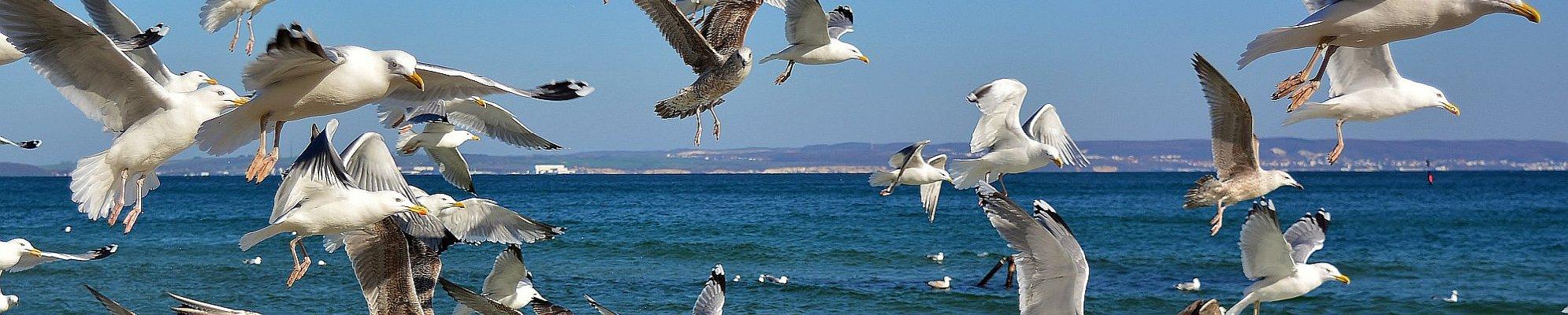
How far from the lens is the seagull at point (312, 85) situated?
173 inches

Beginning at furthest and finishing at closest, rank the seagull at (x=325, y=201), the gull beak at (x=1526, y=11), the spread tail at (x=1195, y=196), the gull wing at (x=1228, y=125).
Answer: the spread tail at (x=1195, y=196) → the gull wing at (x=1228, y=125) → the seagull at (x=325, y=201) → the gull beak at (x=1526, y=11)

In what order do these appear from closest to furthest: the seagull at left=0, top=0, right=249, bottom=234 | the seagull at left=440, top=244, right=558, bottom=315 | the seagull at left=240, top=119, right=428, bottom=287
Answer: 1. the seagull at left=0, top=0, right=249, bottom=234
2. the seagull at left=240, top=119, right=428, bottom=287
3. the seagull at left=440, top=244, right=558, bottom=315

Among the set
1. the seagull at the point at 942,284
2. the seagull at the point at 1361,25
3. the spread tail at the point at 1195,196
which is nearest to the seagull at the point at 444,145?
the spread tail at the point at 1195,196

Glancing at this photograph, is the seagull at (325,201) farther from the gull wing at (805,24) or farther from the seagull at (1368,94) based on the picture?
the seagull at (1368,94)

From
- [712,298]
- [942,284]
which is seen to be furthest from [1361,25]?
[942,284]

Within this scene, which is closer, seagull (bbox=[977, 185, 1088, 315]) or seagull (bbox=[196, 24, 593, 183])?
seagull (bbox=[196, 24, 593, 183])

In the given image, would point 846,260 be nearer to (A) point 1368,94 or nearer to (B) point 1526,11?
(A) point 1368,94

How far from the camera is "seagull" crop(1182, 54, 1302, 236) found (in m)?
6.07

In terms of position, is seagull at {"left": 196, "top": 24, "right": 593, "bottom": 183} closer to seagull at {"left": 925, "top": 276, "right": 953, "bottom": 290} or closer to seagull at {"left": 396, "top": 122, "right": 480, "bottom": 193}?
seagull at {"left": 396, "top": 122, "right": 480, "bottom": 193}

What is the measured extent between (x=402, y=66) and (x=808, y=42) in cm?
313

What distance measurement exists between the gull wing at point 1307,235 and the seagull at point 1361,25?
366 centimetres

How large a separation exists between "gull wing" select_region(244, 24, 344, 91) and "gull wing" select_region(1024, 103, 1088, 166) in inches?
222

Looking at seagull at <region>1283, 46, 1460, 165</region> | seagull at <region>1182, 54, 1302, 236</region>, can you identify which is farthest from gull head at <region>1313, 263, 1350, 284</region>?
seagull at <region>1283, 46, 1460, 165</region>

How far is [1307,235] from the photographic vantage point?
811cm
